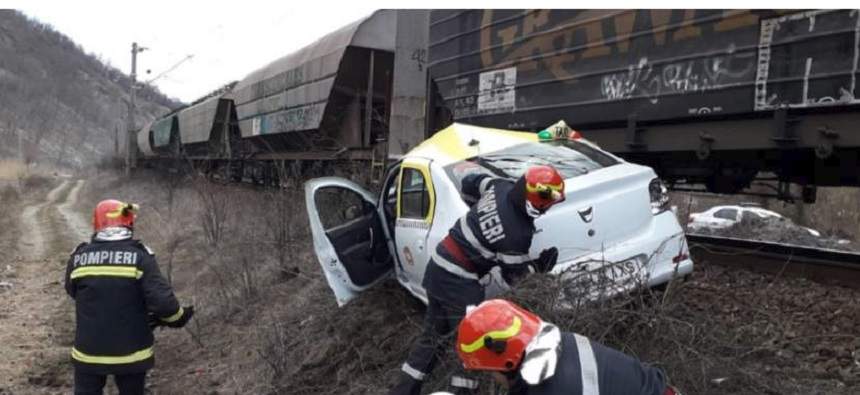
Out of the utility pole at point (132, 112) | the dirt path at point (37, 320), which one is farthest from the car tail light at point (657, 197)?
the utility pole at point (132, 112)

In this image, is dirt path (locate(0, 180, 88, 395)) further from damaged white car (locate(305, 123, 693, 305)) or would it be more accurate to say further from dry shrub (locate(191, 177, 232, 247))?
damaged white car (locate(305, 123, 693, 305))

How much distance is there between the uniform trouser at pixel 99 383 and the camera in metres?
4.18

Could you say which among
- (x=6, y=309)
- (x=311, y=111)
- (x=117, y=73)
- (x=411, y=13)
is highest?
(x=117, y=73)

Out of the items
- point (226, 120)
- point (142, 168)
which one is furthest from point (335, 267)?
point (142, 168)

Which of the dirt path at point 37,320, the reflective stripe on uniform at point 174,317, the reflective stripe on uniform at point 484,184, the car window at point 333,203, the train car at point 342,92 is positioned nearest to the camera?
the reflective stripe on uniform at point 174,317

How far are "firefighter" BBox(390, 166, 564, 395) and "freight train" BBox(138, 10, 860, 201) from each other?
282cm

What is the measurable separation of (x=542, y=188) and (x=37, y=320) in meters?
7.78

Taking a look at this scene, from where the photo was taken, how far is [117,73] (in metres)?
106

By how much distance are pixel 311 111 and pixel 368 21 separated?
82.1 inches

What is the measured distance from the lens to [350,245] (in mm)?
5566

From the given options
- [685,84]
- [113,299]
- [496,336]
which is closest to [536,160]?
[685,84]

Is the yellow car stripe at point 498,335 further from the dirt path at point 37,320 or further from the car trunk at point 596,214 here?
the dirt path at point 37,320

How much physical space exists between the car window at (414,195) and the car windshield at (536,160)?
0.98 ft

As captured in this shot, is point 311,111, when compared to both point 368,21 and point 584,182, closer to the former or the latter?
point 368,21
